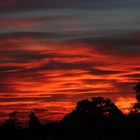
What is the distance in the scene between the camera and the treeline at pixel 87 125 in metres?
59.2

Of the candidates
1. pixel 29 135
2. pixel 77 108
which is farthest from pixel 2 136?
pixel 77 108

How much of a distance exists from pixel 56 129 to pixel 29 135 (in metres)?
2.84

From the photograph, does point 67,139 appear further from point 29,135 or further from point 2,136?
point 2,136

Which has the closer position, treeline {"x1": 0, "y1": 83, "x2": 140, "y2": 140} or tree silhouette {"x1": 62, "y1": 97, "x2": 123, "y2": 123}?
treeline {"x1": 0, "y1": 83, "x2": 140, "y2": 140}

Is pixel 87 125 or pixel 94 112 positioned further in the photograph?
pixel 94 112

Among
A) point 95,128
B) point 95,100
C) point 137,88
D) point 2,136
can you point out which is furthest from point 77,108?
point 95,128

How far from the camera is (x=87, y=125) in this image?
215 feet

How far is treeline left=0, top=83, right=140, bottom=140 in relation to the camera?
59.2 metres

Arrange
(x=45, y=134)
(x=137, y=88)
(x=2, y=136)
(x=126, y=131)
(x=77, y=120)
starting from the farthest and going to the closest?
(x=137, y=88) → (x=77, y=120) → (x=2, y=136) → (x=45, y=134) → (x=126, y=131)

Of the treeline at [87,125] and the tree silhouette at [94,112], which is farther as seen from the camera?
the tree silhouette at [94,112]

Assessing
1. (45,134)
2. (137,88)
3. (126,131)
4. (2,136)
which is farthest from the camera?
(137,88)

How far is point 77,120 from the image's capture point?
247ft

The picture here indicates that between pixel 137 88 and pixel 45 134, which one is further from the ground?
pixel 137 88

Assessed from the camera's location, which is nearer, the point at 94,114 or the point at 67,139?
the point at 67,139
